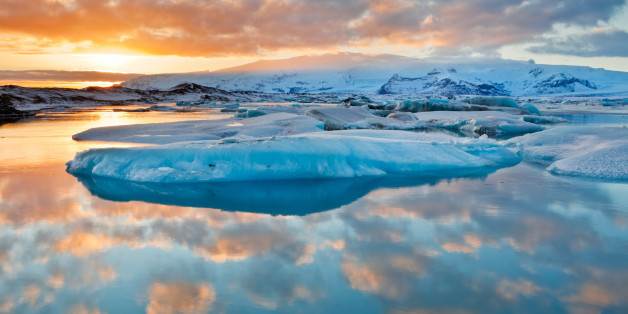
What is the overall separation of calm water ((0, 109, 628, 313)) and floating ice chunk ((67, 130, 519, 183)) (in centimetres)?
30

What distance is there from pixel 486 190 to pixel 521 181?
961 mm

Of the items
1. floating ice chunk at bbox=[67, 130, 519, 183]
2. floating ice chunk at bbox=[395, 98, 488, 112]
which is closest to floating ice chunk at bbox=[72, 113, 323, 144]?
floating ice chunk at bbox=[67, 130, 519, 183]

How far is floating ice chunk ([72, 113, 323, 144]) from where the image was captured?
1071 cm

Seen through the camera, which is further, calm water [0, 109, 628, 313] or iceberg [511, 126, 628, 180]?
iceberg [511, 126, 628, 180]

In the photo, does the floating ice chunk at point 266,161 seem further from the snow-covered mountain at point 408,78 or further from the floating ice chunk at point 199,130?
the snow-covered mountain at point 408,78

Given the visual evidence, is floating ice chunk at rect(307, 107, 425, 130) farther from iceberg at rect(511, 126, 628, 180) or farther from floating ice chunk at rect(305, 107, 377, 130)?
iceberg at rect(511, 126, 628, 180)

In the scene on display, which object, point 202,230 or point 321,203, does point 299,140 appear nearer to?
point 321,203

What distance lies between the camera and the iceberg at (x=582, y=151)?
737cm

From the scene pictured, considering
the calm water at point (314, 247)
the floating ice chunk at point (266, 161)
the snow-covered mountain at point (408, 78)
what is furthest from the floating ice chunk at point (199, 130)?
the snow-covered mountain at point (408, 78)

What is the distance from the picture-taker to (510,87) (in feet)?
396

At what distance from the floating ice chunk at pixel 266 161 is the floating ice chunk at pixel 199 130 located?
123 inches

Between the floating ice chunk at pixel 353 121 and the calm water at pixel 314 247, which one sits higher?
the floating ice chunk at pixel 353 121

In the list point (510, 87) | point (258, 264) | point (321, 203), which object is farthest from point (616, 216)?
point (510, 87)

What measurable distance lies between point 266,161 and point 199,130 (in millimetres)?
5183
